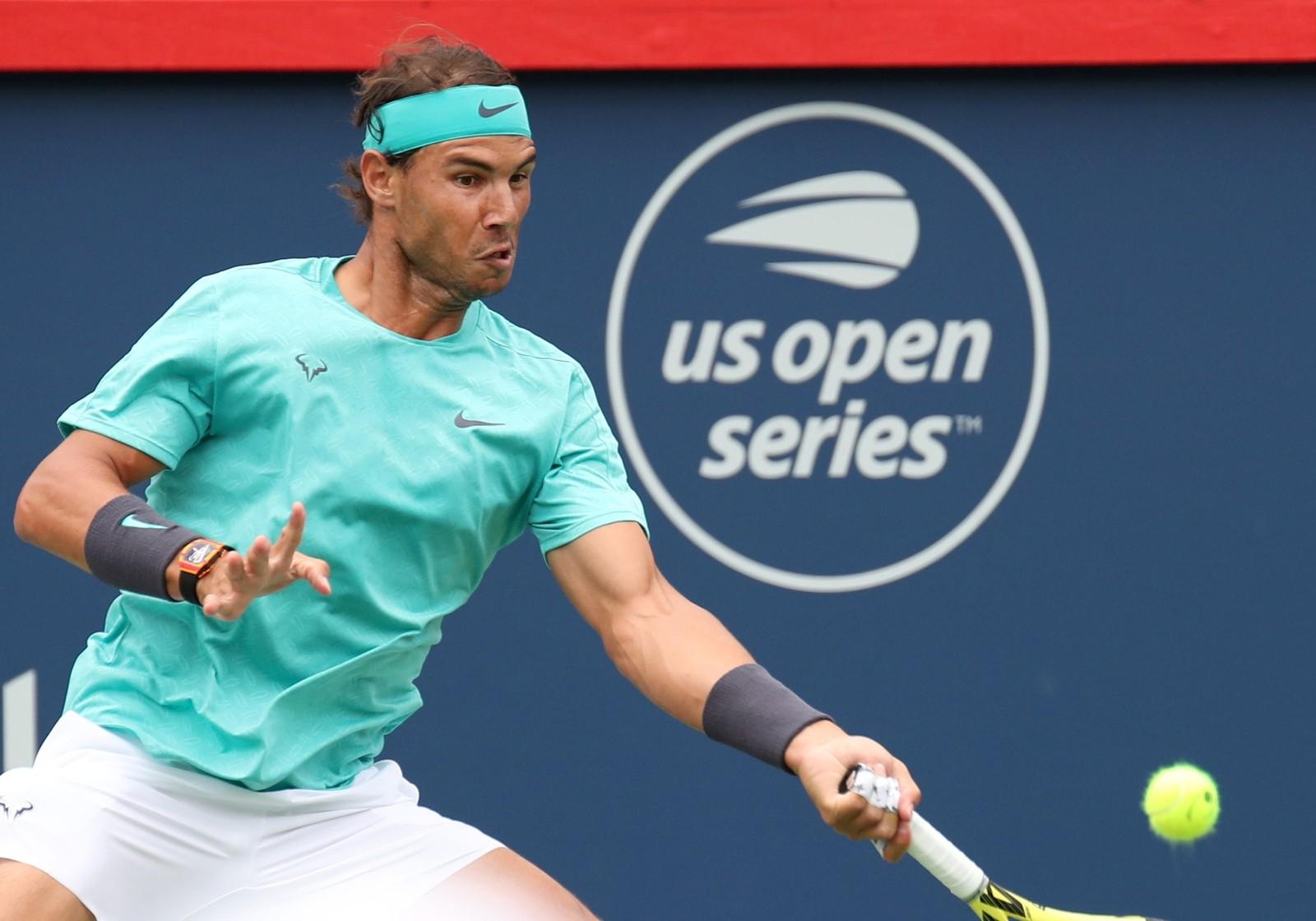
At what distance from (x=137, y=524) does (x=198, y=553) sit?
0.41 ft

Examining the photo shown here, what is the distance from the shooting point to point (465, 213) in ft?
9.72

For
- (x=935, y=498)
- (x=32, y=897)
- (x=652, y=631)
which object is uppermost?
(x=935, y=498)

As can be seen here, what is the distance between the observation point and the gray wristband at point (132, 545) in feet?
8.19

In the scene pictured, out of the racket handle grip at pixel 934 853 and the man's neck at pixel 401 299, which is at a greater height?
the man's neck at pixel 401 299

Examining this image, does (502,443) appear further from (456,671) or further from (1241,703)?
(1241,703)

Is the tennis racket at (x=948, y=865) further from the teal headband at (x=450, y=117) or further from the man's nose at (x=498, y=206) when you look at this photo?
the teal headband at (x=450, y=117)

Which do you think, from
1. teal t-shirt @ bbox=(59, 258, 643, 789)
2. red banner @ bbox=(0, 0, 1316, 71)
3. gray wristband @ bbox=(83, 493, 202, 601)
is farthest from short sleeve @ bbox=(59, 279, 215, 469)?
red banner @ bbox=(0, 0, 1316, 71)

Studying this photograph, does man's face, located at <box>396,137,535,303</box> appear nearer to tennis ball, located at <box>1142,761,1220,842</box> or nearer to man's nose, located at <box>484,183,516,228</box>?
man's nose, located at <box>484,183,516,228</box>

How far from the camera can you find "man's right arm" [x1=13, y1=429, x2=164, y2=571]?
2639 mm

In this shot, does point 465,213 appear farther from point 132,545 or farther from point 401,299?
point 132,545

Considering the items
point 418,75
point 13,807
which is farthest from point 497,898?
point 418,75

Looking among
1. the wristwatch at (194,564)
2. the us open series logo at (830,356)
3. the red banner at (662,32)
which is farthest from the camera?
the us open series logo at (830,356)

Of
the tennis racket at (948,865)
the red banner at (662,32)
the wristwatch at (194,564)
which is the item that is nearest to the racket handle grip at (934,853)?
the tennis racket at (948,865)

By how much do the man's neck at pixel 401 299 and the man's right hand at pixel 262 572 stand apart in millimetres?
658
